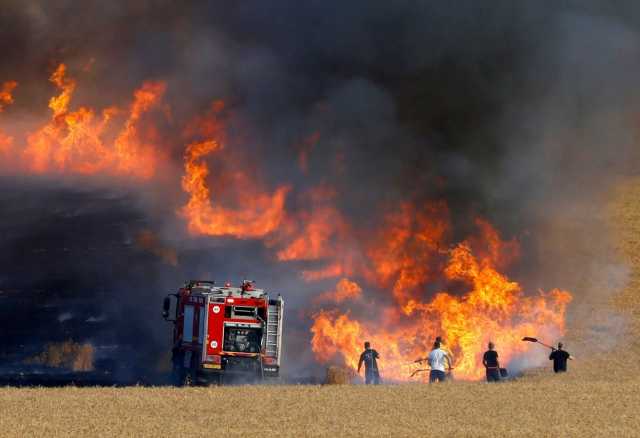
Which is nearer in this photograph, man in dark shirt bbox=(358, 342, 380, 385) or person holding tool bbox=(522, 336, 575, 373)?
man in dark shirt bbox=(358, 342, 380, 385)

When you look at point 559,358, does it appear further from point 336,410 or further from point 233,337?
point 336,410

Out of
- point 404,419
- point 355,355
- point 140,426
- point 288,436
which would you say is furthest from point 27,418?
point 355,355

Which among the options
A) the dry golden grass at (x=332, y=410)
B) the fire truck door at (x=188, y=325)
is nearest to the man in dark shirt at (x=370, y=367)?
the dry golden grass at (x=332, y=410)

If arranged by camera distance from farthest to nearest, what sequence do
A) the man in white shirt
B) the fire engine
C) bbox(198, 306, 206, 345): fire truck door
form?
bbox(198, 306, 206, 345): fire truck door < the fire engine < the man in white shirt

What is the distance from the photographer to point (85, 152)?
51.5m

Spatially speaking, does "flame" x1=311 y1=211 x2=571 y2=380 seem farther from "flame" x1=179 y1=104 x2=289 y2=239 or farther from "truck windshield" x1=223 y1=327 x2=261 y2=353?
"flame" x1=179 y1=104 x2=289 y2=239

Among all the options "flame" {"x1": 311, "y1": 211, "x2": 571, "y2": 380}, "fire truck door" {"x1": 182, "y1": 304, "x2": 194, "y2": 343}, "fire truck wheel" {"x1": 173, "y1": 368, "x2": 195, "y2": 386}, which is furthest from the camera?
"flame" {"x1": 311, "y1": 211, "x2": 571, "y2": 380}

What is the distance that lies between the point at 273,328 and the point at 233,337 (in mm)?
1233

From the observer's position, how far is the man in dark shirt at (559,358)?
113 feet

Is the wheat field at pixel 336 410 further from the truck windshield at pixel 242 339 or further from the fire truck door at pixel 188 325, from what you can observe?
the fire truck door at pixel 188 325

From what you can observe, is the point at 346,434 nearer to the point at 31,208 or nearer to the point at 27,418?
the point at 27,418

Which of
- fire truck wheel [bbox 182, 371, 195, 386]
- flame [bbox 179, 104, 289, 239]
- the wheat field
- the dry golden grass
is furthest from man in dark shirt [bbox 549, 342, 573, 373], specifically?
flame [bbox 179, 104, 289, 239]

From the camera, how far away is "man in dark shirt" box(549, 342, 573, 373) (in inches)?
1361

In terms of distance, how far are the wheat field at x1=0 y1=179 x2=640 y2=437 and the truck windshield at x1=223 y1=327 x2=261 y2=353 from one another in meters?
3.63
